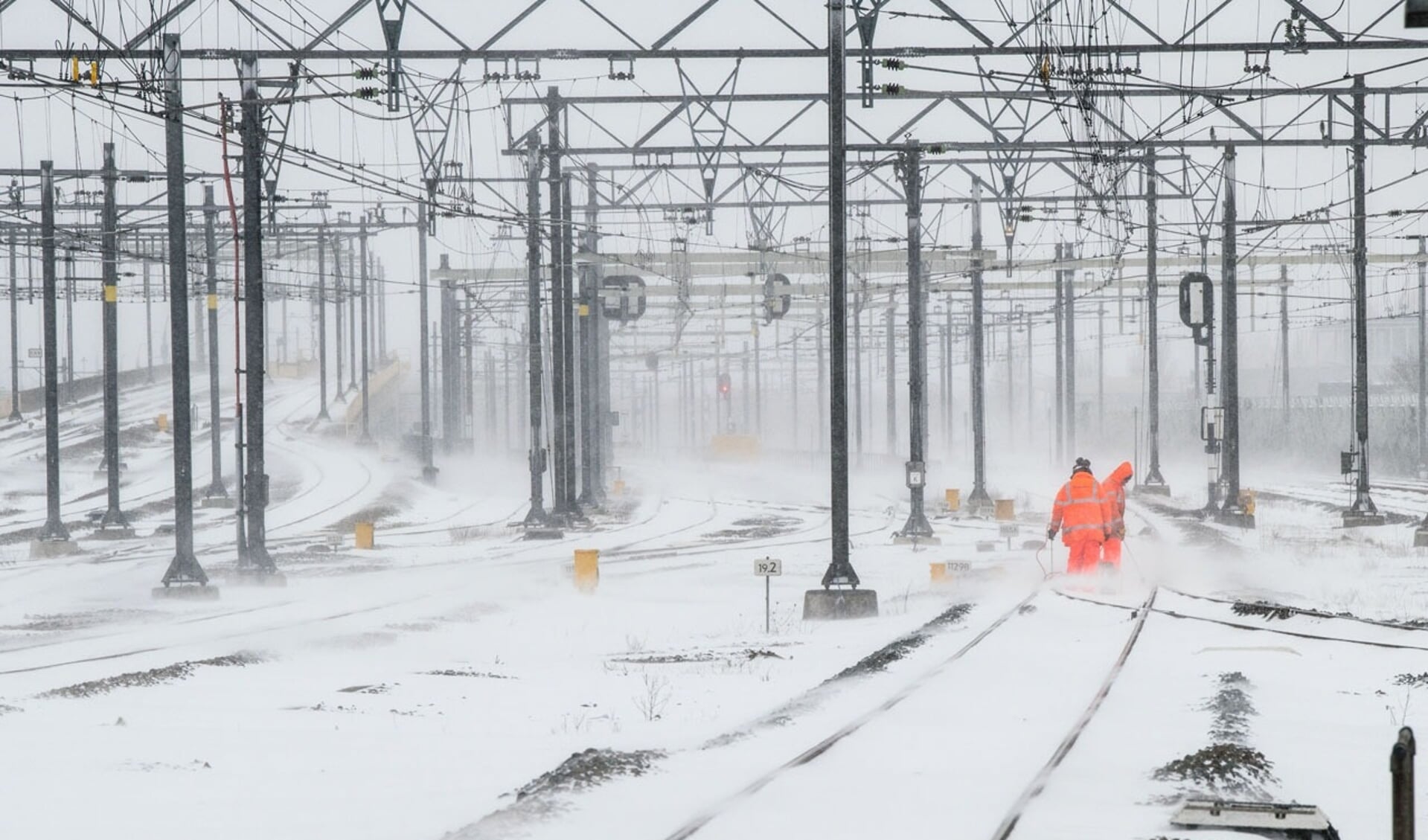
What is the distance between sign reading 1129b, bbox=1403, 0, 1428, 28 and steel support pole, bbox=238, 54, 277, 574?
56.8 ft

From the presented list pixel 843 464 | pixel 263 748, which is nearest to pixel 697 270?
pixel 843 464

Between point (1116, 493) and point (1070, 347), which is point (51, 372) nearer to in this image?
point (1116, 493)

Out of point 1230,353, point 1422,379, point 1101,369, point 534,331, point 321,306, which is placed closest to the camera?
point 534,331

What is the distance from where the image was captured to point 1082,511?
64.6ft

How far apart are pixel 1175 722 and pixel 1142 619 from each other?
20.9 ft

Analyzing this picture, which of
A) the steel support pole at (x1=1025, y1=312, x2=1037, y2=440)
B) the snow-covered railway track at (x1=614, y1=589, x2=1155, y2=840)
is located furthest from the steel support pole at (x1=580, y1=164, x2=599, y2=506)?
the steel support pole at (x1=1025, y1=312, x2=1037, y2=440)

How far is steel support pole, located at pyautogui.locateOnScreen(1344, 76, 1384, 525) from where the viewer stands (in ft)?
104

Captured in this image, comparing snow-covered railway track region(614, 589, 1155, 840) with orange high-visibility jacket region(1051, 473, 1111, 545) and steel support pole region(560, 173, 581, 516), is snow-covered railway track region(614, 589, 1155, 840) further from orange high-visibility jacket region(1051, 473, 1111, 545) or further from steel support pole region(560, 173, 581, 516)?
steel support pole region(560, 173, 581, 516)

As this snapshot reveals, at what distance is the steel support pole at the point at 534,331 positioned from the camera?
32281 millimetres

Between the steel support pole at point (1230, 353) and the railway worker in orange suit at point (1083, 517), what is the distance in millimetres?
15864

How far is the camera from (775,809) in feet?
27.0

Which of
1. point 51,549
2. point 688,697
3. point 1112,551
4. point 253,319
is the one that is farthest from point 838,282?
point 51,549

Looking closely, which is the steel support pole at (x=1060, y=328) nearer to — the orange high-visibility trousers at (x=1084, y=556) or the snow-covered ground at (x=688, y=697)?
the snow-covered ground at (x=688, y=697)

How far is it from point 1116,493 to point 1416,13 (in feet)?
43.6
